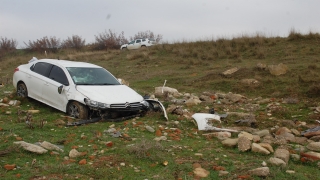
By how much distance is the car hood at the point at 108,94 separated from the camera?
25.8 feet

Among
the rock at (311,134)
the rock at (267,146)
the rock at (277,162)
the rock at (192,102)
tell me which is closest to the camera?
the rock at (277,162)

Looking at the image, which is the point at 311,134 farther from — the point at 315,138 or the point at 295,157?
the point at 295,157

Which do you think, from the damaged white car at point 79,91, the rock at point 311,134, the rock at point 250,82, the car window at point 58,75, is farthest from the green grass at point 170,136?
the rock at point 311,134

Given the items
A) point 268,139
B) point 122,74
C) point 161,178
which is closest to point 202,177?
point 161,178

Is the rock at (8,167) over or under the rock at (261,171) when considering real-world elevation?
over

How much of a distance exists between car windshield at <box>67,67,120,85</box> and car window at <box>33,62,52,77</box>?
0.73m

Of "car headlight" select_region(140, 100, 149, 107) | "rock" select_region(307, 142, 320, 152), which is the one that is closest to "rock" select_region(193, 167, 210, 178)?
"rock" select_region(307, 142, 320, 152)

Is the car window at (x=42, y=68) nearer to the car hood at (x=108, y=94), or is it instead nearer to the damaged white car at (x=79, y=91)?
the damaged white car at (x=79, y=91)

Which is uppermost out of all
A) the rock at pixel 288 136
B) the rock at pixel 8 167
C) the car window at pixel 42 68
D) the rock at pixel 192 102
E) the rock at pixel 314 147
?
the car window at pixel 42 68

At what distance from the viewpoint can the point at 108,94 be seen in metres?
8.06

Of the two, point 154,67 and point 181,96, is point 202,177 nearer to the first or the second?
point 181,96

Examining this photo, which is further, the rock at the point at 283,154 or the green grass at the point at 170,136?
the rock at the point at 283,154

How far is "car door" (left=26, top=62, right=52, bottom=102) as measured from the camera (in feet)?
30.3

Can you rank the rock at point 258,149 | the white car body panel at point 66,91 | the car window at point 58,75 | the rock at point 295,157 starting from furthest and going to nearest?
the car window at point 58,75
the white car body panel at point 66,91
the rock at point 258,149
the rock at point 295,157
